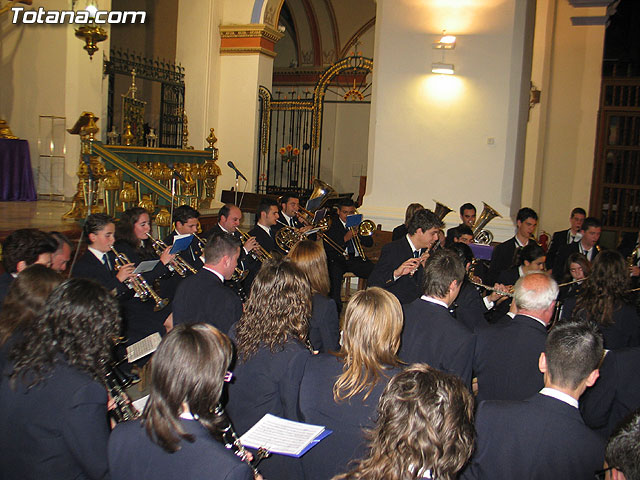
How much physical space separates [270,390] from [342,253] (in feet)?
16.4

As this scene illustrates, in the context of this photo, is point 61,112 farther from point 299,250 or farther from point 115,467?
point 115,467

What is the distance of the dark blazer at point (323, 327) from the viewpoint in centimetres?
359

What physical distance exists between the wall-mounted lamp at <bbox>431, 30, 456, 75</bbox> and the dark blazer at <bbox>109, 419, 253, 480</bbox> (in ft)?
29.6

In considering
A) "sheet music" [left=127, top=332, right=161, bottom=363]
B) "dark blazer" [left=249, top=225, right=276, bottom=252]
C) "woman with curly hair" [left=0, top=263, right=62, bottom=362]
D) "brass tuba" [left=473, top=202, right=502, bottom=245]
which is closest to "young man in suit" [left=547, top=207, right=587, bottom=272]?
"brass tuba" [left=473, top=202, right=502, bottom=245]

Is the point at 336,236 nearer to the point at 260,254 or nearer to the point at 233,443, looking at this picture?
the point at 260,254

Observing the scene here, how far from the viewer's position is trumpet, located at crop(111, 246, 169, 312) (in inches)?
201

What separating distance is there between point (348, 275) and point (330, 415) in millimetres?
7413

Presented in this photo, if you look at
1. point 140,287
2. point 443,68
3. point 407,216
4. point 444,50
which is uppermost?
point 444,50

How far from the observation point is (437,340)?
337 cm

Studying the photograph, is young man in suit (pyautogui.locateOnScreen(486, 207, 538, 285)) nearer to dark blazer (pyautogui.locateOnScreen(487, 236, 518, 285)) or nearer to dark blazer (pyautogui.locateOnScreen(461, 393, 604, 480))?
dark blazer (pyautogui.locateOnScreen(487, 236, 518, 285))

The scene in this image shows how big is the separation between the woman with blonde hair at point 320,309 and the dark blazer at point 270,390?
2.23 feet

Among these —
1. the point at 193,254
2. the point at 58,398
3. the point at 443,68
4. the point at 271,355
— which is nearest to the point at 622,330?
the point at 271,355

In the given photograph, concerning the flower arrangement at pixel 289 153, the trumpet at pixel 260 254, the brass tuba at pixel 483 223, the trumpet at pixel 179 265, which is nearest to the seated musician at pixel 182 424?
the trumpet at pixel 179 265

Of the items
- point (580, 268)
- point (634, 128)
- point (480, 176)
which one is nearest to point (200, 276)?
point (580, 268)
